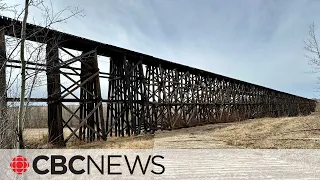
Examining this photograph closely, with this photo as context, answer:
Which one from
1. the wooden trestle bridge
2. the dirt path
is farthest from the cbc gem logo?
the dirt path

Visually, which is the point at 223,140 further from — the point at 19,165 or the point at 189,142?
the point at 19,165

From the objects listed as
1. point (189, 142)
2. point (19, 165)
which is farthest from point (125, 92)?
point (19, 165)

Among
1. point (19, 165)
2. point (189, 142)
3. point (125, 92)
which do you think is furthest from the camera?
point (125, 92)

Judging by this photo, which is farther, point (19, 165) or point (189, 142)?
point (189, 142)

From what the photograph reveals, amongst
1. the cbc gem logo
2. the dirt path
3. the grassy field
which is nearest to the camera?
the cbc gem logo

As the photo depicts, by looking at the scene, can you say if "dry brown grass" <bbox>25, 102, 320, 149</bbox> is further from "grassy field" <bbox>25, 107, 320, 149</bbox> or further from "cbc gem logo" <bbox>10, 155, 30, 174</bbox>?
"cbc gem logo" <bbox>10, 155, 30, 174</bbox>

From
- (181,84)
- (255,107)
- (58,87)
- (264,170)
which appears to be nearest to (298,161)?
(264,170)

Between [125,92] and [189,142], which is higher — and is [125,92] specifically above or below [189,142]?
above

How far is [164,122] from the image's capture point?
1544 centimetres

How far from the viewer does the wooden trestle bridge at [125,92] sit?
24.2 feet

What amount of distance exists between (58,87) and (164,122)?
26.4ft

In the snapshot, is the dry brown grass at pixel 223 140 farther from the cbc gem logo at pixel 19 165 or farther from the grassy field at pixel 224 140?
the cbc gem logo at pixel 19 165

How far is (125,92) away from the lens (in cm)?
1196

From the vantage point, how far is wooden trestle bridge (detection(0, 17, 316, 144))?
738 cm
